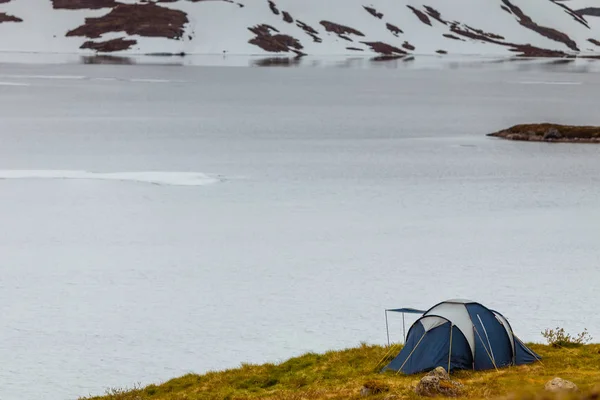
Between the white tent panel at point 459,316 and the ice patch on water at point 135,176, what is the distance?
28.6 m

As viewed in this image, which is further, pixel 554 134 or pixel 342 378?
pixel 554 134

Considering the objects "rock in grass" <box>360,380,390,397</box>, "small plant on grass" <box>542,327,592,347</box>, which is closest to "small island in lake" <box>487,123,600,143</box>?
"small plant on grass" <box>542,327,592,347</box>

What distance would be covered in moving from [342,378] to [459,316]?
292 cm

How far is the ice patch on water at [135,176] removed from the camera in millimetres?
49594

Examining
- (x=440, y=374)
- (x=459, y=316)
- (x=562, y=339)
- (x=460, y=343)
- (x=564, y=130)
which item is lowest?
(x=562, y=339)

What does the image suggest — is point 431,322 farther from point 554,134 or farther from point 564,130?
point 564,130

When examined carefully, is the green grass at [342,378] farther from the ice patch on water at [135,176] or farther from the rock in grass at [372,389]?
the ice patch on water at [135,176]

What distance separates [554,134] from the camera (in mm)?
73562

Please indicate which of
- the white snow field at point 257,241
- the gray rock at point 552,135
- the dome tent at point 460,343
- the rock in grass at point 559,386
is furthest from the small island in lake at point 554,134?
the rock in grass at point 559,386

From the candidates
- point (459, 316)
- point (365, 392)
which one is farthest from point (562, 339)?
point (365, 392)

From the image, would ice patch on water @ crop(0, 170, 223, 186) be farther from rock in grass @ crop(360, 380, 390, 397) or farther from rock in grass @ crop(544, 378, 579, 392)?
rock in grass @ crop(544, 378, 579, 392)

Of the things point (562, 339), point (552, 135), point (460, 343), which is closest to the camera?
point (460, 343)

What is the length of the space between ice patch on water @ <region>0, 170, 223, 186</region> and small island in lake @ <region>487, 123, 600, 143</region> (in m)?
31.3

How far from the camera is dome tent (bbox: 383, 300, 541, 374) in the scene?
20.5 metres
